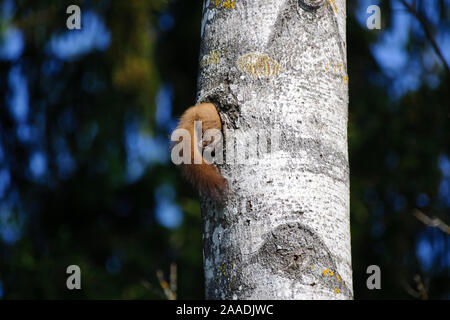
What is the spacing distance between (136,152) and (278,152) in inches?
168

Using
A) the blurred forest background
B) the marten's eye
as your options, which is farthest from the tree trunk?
the blurred forest background

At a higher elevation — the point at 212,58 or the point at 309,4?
the point at 309,4

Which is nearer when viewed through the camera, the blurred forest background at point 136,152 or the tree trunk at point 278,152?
the tree trunk at point 278,152

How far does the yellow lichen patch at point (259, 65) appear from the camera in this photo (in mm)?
1318

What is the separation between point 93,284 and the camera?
15.9 feet

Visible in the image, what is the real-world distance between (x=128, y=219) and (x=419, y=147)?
3113 millimetres

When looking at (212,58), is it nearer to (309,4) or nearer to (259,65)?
(259,65)

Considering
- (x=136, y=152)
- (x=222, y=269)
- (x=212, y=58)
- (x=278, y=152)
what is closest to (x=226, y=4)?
(x=212, y=58)

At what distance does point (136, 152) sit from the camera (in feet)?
17.8

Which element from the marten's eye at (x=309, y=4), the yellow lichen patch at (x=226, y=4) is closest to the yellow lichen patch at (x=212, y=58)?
the yellow lichen patch at (x=226, y=4)

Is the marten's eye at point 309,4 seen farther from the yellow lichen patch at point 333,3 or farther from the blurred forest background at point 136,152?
the blurred forest background at point 136,152

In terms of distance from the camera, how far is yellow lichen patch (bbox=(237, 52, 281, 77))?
1.32 m
